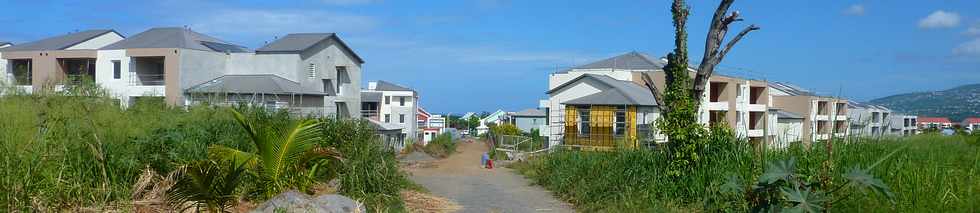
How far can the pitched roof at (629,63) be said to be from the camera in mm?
42594

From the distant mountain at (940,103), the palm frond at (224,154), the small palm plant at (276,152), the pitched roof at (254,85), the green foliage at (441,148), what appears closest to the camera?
the palm frond at (224,154)

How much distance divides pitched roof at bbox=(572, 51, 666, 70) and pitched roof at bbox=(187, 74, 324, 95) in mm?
16674

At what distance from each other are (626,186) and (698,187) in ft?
3.28

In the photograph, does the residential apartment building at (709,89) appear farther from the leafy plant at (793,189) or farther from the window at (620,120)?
the leafy plant at (793,189)

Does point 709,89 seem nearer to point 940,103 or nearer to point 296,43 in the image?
point 940,103

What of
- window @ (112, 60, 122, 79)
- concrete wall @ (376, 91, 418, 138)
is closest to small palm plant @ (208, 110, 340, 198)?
window @ (112, 60, 122, 79)

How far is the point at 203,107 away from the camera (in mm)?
13984

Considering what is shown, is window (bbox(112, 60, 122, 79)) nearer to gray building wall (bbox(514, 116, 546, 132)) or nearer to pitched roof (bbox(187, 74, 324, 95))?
pitched roof (bbox(187, 74, 324, 95))

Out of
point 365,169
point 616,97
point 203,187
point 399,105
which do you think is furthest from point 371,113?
point 203,187

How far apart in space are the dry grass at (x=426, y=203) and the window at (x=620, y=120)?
1896cm

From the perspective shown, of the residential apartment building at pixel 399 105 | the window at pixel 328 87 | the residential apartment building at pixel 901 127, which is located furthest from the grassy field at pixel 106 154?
the residential apartment building at pixel 399 105

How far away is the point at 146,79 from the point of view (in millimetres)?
33125

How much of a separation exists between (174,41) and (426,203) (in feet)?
76.6

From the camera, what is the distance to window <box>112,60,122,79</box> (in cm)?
3256
